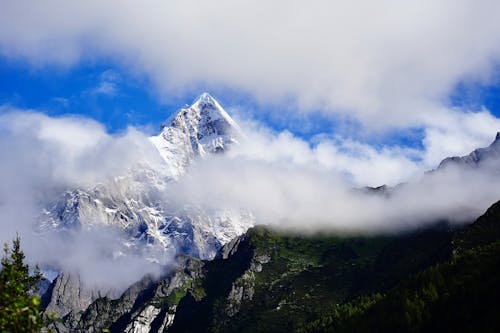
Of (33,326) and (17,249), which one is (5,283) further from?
(17,249)

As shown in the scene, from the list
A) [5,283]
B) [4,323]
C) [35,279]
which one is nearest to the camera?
[4,323]

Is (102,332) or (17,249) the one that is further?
(17,249)

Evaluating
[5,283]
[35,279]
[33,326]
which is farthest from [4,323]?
[35,279]

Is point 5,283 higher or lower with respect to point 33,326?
higher

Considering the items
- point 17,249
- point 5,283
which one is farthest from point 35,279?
point 5,283

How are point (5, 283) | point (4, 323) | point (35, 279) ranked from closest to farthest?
1. point (4, 323)
2. point (5, 283)
3. point (35, 279)

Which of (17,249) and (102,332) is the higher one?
(17,249)

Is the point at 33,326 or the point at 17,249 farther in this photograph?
the point at 17,249

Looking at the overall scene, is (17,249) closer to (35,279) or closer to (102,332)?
(35,279)

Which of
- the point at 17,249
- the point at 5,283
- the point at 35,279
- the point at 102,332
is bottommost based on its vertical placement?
the point at 102,332
